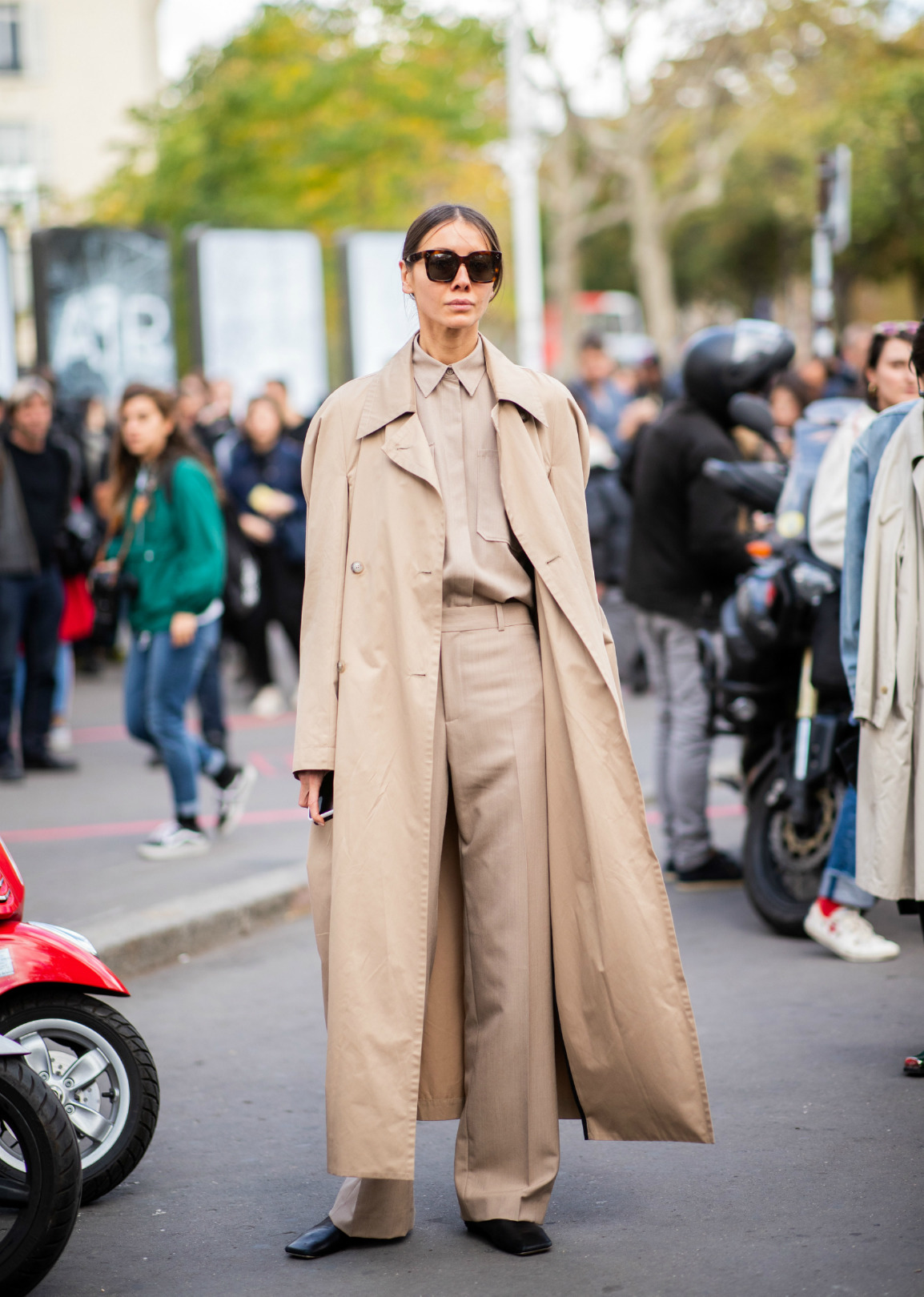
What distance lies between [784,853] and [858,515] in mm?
1706

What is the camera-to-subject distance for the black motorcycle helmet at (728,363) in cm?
648

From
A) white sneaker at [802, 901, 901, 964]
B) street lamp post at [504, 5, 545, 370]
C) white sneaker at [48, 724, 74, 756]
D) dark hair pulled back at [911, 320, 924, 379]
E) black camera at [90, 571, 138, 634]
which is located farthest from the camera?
street lamp post at [504, 5, 545, 370]

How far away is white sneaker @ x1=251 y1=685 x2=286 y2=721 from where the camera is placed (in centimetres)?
1153

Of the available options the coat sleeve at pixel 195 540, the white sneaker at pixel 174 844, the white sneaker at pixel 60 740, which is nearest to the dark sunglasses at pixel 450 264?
the coat sleeve at pixel 195 540

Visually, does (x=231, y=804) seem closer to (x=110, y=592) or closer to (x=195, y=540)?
(x=110, y=592)

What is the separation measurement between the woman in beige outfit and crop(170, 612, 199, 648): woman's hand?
363cm

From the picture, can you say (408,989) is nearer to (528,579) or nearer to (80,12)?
(528,579)

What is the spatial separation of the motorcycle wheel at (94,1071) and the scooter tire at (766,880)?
2.71m

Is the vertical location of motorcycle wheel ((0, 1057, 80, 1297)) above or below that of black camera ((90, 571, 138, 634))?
below

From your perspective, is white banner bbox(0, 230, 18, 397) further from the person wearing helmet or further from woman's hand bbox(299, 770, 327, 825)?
woman's hand bbox(299, 770, 327, 825)

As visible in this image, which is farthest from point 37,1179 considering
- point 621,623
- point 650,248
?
point 650,248

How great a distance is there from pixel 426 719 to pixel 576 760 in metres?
0.32

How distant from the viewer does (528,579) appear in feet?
11.6

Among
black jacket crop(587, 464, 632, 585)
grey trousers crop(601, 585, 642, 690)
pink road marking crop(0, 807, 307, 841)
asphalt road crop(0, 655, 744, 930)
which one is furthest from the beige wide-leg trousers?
grey trousers crop(601, 585, 642, 690)
